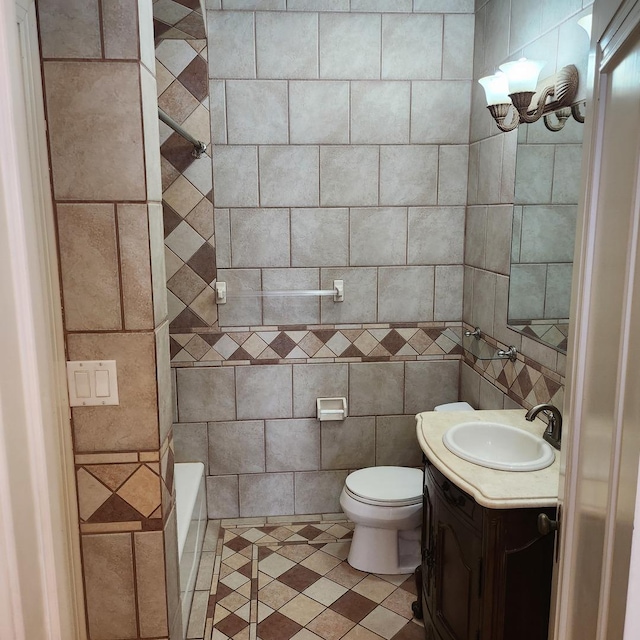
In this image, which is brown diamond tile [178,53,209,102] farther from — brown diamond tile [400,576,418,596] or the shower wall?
brown diamond tile [400,576,418,596]

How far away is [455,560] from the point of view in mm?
2020

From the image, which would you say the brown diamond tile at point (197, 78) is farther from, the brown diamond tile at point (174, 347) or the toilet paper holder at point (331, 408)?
the toilet paper holder at point (331, 408)

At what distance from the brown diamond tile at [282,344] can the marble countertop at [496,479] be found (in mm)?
1035

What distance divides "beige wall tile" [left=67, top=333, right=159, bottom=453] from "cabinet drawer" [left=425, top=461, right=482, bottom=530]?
1.02 meters

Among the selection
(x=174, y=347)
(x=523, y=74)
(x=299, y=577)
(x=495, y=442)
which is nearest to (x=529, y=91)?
(x=523, y=74)

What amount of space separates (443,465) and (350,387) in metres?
1.28

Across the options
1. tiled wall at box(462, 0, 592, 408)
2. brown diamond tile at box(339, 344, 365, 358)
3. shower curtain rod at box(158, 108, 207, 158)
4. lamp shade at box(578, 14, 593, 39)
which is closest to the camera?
lamp shade at box(578, 14, 593, 39)

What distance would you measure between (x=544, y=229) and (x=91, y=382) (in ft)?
5.94

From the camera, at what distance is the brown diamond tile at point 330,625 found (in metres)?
2.44

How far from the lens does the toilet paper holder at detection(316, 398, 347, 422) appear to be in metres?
3.22

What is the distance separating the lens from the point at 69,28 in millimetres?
1253

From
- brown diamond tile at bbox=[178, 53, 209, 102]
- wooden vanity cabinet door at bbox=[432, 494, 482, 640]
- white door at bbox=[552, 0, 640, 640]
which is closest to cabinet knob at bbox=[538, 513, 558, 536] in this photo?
white door at bbox=[552, 0, 640, 640]

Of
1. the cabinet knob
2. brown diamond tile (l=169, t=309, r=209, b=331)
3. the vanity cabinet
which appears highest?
brown diamond tile (l=169, t=309, r=209, b=331)

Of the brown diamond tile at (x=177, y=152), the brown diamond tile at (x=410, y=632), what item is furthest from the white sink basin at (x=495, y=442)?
the brown diamond tile at (x=177, y=152)
